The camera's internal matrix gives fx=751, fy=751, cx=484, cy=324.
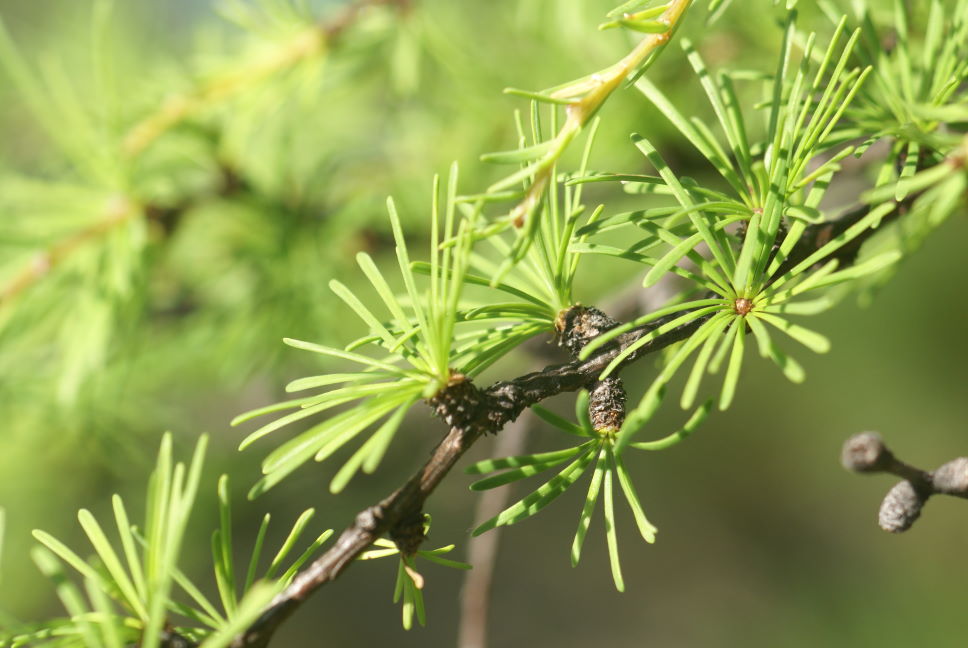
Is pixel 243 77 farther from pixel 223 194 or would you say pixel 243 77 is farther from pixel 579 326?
pixel 579 326

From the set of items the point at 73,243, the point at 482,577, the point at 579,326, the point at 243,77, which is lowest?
the point at 482,577

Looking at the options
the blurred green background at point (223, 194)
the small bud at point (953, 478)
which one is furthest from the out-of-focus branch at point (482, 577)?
the small bud at point (953, 478)

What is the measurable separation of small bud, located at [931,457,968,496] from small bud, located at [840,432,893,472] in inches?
0.8

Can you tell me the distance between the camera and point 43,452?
3.21 ft

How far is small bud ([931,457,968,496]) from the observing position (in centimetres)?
28

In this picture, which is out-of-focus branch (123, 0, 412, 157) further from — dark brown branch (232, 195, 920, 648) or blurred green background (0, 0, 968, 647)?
dark brown branch (232, 195, 920, 648)

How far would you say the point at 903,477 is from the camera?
300mm

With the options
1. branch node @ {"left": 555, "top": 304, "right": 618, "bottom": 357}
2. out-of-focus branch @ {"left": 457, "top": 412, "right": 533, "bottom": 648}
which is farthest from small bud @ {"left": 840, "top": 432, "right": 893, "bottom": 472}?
out-of-focus branch @ {"left": 457, "top": 412, "right": 533, "bottom": 648}

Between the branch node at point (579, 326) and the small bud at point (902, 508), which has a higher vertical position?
the branch node at point (579, 326)

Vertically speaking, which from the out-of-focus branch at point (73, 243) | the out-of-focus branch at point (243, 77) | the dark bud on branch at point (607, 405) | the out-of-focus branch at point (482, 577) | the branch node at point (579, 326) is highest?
the out-of-focus branch at point (243, 77)

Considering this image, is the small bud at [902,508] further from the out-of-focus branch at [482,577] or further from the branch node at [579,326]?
the out-of-focus branch at [482,577]

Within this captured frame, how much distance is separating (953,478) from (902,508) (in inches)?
1.1

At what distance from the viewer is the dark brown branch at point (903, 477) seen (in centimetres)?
28

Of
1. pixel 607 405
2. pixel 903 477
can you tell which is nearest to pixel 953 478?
pixel 903 477
